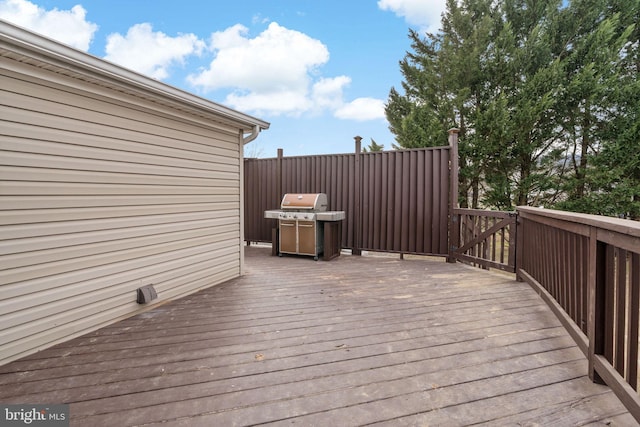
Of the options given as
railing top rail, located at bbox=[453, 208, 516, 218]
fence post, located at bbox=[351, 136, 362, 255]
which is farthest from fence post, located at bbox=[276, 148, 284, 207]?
railing top rail, located at bbox=[453, 208, 516, 218]

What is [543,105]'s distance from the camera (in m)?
7.14

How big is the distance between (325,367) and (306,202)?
3.73m

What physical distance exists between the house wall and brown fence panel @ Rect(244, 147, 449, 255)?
2682mm

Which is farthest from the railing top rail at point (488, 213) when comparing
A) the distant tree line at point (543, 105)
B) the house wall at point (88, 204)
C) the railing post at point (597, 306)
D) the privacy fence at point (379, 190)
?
the house wall at point (88, 204)

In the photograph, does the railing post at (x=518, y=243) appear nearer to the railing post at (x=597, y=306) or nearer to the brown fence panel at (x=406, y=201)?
the brown fence panel at (x=406, y=201)

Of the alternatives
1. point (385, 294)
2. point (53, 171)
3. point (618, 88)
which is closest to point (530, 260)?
point (385, 294)

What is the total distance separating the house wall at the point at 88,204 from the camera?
2.15 metres

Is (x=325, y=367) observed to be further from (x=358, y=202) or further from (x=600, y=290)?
(x=358, y=202)

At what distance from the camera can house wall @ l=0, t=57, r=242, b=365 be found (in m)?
2.15

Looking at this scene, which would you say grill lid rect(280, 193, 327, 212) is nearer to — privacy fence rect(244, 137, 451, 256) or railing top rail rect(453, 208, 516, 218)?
privacy fence rect(244, 137, 451, 256)

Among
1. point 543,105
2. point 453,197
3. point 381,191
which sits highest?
point 543,105

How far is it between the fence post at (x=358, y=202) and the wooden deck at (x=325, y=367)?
267cm

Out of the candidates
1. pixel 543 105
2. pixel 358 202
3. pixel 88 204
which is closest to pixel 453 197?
pixel 358 202

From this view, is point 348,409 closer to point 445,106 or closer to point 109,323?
point 109,323
